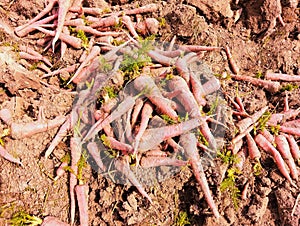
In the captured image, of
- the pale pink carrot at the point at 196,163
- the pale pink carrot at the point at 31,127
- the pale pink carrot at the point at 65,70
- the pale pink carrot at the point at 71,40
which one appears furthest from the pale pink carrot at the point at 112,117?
the pale pink carrot at the point at 71,40

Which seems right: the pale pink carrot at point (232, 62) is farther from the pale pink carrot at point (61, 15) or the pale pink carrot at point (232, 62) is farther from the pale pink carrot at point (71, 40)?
the pale pink carrot at point (61, 15)

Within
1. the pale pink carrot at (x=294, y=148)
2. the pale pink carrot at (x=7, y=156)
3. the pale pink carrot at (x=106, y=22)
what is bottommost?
the pale pink carrot at (x=7, y=156)

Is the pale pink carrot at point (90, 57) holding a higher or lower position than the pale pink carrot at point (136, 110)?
higher

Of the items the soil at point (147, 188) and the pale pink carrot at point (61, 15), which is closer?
the soil at point (147, 188)

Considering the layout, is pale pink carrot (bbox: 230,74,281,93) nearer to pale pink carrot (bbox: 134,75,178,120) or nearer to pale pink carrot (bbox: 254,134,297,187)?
pale pink carrot (bbox: 254,134,297,187)

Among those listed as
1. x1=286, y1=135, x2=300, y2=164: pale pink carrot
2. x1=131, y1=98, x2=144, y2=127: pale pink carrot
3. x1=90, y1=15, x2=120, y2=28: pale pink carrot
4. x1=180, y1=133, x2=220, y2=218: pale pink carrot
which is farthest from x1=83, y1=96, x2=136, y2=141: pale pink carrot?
x1=286, y1=135, x2=300, y2=164: pale pink carrot

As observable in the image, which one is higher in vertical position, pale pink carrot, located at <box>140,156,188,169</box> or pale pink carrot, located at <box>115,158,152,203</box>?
pale pink carrot, located at <box>140,156,188,169</box>

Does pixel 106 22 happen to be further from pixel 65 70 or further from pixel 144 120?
pixel 144 120
